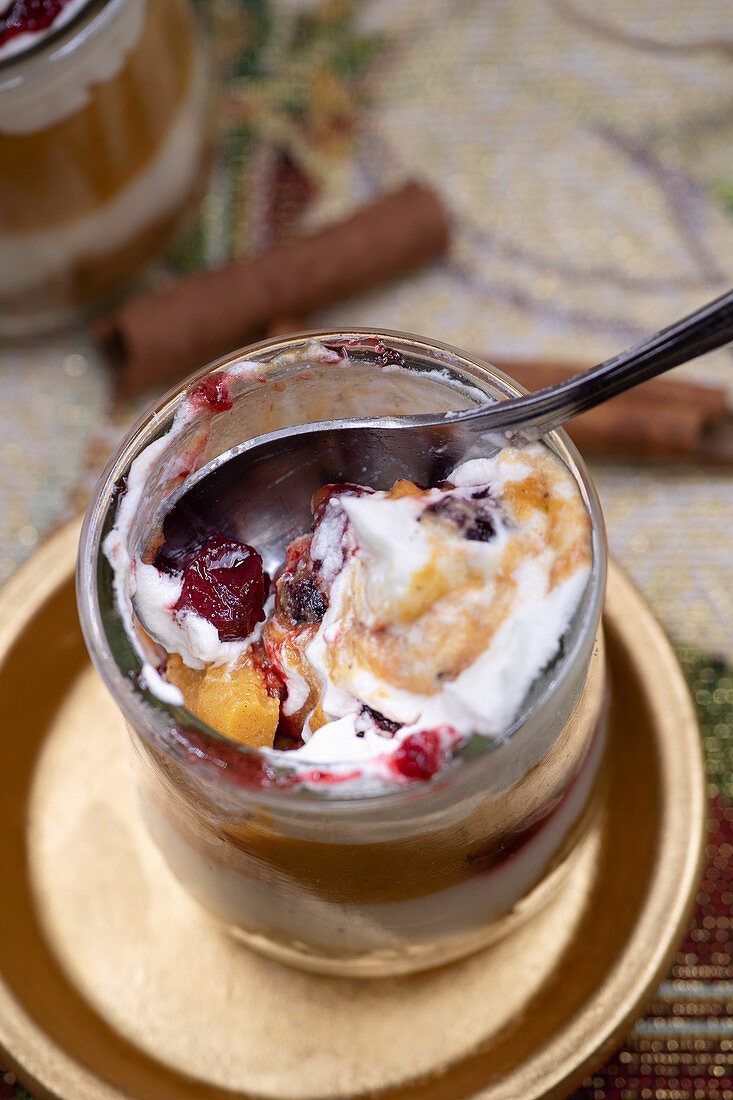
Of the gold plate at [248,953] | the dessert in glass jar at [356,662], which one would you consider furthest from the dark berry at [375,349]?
the gold plate at [248,953]

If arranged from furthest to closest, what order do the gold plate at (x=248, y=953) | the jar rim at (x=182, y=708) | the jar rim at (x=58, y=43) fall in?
1. the jar rim at (x=58, y=43)
2. the gold plate at (x=248, y=953)
3. the jar rim at (x=182, y=708)

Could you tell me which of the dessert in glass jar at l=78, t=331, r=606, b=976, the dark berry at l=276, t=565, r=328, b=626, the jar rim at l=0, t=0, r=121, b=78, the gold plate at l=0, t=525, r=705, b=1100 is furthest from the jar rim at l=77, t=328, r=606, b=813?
the jar rim at l=0, t=0, r=121, b=78

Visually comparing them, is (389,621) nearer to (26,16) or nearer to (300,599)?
(300,599)

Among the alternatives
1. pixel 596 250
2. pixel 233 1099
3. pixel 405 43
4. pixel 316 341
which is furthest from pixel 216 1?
pixel 233 1099

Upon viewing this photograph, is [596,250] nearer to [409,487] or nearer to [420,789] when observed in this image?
[409,487]

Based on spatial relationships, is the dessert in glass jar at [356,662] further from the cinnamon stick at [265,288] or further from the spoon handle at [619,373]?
the cinnamon stick at [265,288]

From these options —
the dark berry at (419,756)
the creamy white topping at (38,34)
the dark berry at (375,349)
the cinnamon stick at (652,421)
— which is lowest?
the cinnamon stick at (652,421)

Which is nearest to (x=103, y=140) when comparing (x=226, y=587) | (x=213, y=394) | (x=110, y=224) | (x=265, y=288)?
(x=110, y=224)
